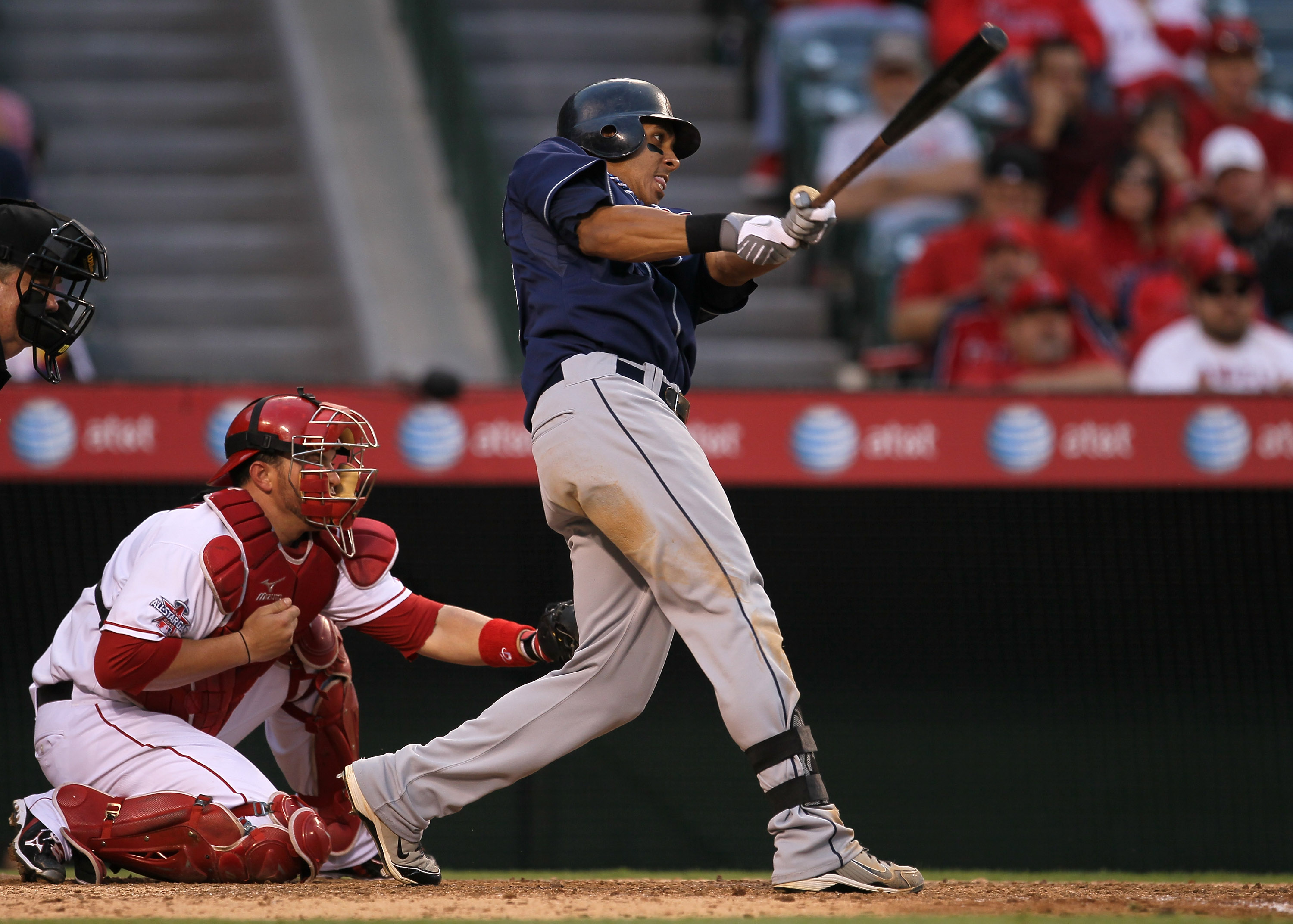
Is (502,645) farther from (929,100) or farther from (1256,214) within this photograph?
(1256,214)

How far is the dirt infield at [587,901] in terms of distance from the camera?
9.79 ft

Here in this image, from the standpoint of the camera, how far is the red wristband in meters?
3.79

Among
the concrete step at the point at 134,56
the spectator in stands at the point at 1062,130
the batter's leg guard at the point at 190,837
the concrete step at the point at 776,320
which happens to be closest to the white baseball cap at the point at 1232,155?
the spectator in stands at the point at 1062,130

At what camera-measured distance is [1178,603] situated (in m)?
5.24

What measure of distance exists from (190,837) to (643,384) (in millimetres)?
1411

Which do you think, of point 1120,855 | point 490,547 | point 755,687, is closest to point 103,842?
point 755,687

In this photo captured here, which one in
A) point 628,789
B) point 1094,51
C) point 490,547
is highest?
point 1094,51

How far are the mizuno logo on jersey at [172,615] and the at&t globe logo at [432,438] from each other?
1.46 meters

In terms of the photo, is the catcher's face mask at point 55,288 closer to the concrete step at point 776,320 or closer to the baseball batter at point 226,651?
the baseball batter at point 226,651

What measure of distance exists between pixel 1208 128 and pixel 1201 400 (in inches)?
138

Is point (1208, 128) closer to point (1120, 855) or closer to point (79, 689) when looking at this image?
point (1120, 855)

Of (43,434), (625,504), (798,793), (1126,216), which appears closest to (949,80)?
(625,504)

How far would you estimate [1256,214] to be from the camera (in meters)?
7.31

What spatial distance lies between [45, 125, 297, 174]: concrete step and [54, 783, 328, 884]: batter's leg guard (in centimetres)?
551
